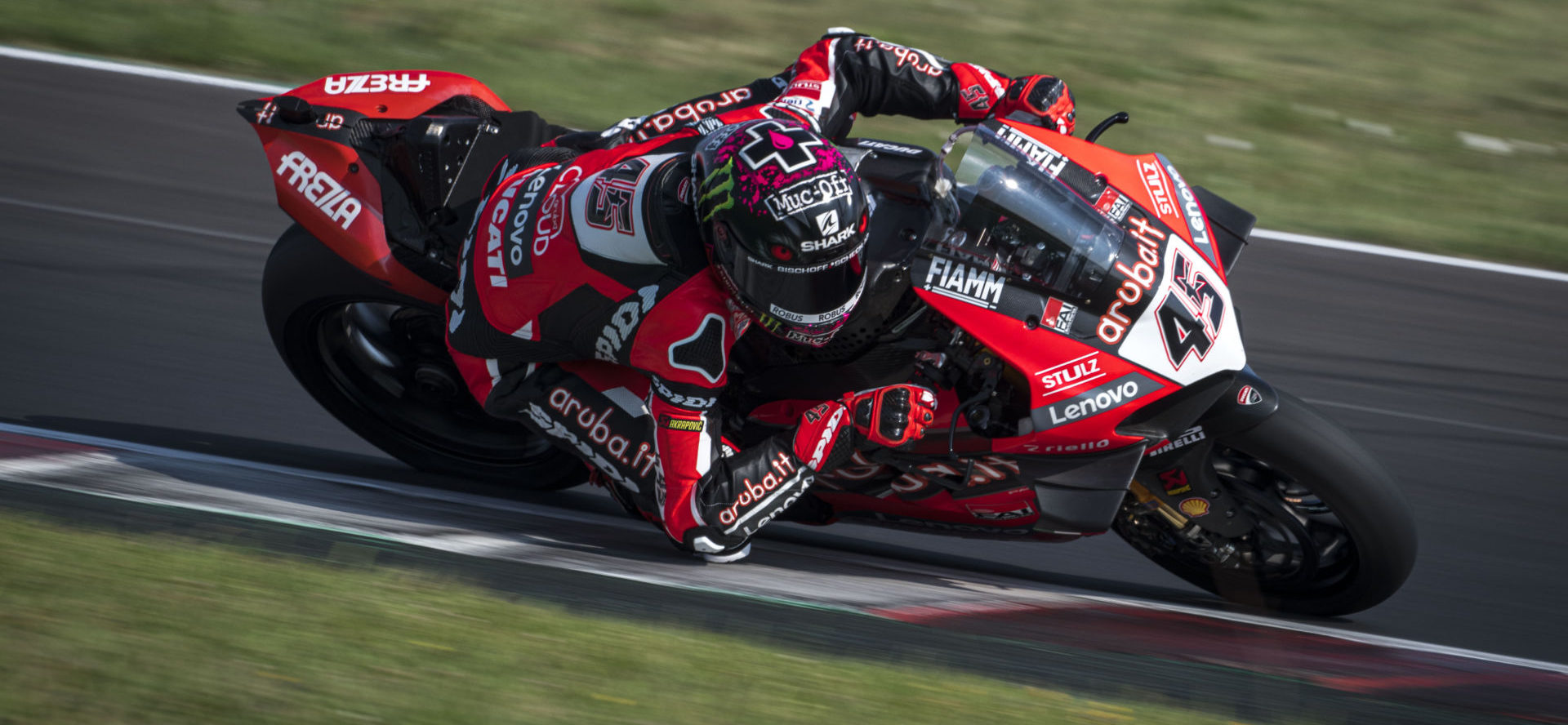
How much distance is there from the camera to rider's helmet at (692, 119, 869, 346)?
2.86 metres

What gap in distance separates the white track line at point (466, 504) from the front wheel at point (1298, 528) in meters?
0.11

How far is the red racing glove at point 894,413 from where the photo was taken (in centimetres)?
307

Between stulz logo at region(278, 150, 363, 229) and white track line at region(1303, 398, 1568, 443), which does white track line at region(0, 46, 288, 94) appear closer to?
stulz logo at region(278, 150, 363, 229)

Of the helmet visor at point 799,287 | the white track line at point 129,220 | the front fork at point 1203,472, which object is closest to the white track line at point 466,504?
the front fork at point 1203,472

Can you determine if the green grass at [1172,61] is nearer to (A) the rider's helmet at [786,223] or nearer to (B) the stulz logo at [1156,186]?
(B) the stulz logo at [1156,186]

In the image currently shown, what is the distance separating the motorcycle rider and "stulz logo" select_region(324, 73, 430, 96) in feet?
1.82

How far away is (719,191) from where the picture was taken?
2.96 m

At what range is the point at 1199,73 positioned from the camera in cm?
790

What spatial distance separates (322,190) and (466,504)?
1.05m

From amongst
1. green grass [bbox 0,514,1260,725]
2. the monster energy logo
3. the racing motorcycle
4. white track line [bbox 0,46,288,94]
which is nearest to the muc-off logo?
the monster energy logo

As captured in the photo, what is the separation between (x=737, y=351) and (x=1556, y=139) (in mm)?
5919

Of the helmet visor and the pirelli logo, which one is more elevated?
the helmet visor

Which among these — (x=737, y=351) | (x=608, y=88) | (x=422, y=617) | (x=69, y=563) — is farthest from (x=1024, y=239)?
(x=608, y=88)

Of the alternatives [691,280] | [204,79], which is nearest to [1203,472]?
[691,280]
